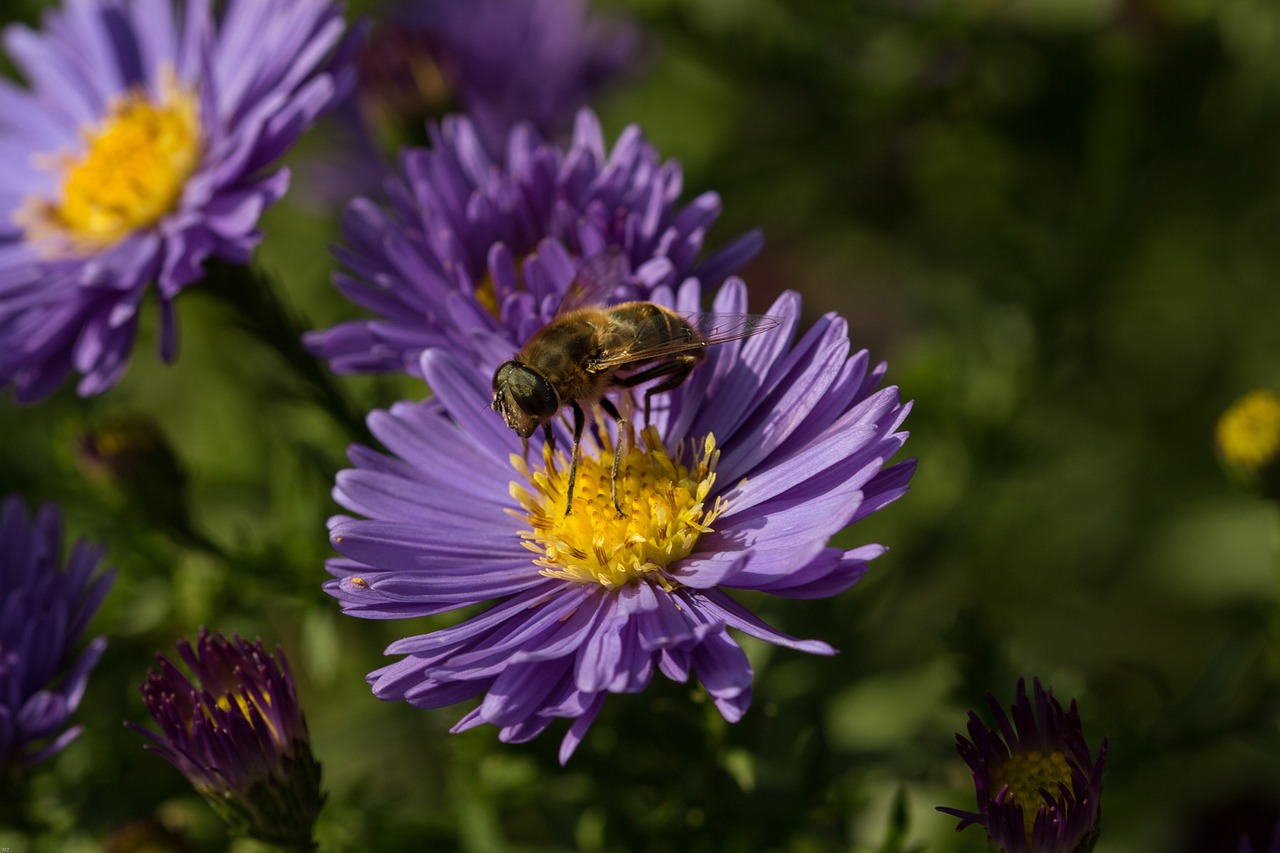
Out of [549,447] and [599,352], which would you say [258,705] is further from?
[599,352]

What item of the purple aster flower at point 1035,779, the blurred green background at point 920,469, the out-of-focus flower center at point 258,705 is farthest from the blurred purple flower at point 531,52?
the purple aster flower at point 1035,779

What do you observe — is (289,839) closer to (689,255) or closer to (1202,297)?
(689,255)

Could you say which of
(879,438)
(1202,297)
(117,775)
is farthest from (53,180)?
(1202,297)

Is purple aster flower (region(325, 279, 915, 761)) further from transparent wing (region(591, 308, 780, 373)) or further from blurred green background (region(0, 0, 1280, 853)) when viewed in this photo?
blurred green background (region(0, 0, 1280, 853))

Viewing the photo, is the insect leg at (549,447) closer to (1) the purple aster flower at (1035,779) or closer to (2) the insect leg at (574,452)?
(2) the insect leg at (574,452)

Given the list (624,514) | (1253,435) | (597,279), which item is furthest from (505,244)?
(1253,435)

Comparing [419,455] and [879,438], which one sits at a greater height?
[879,438]
